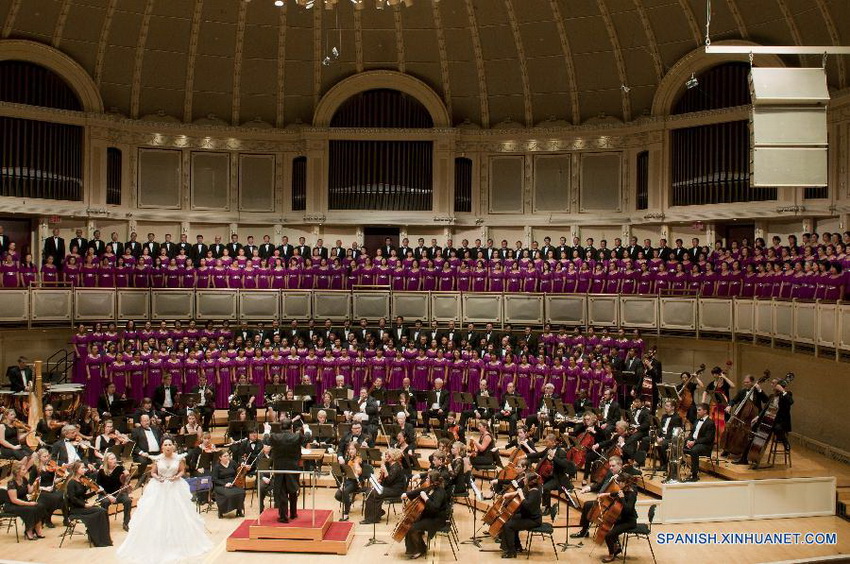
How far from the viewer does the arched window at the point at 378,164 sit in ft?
80.3

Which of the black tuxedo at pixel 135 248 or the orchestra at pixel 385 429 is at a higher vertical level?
the black tuxedo at pixel 135 248

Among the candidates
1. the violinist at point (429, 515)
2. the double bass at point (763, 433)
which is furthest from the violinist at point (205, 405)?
the double bass at point (763, 433)

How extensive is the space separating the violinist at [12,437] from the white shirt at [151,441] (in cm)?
186

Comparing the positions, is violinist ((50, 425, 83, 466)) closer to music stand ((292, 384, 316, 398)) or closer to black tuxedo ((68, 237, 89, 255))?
music stand ((292, 384, 316, 398))

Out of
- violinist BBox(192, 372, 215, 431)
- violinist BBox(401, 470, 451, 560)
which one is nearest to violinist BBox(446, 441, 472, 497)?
violinist BBox(401, 470, 451, 560)

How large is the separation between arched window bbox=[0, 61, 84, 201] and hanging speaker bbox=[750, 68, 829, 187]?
18398mm

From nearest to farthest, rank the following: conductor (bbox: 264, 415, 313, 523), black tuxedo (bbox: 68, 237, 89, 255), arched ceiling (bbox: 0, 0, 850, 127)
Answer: conductor (bbox: 264, 415, 313, 523) → black tuxedo (bbox: 68, 237, 89, 255) → arched ceiling (bbox: 0, 0, 850, 127)

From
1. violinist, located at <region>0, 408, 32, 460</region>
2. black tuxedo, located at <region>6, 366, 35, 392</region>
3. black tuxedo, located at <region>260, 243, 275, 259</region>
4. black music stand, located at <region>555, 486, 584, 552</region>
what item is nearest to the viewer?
black music stand, located at <region>555, 486, 584, 552</region>

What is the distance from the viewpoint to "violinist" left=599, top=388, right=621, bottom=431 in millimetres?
15234

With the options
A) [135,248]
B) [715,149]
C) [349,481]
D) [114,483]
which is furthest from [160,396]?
[715,149]

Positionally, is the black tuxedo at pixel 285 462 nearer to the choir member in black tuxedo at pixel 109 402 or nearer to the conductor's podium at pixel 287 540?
the conductor's podium at pixel 287 540

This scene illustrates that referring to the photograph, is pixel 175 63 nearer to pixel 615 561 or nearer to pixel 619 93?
pixel 619 93

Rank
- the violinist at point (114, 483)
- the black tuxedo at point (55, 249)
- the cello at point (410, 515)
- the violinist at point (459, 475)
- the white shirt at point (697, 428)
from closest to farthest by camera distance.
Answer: the cello at point (410, 515), the violinist at point (459, 475), the violinist at point (114, 483), the white shirt at point (697, 428), the black tuxedo at point (55, 249)

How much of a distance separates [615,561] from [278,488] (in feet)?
15.8
